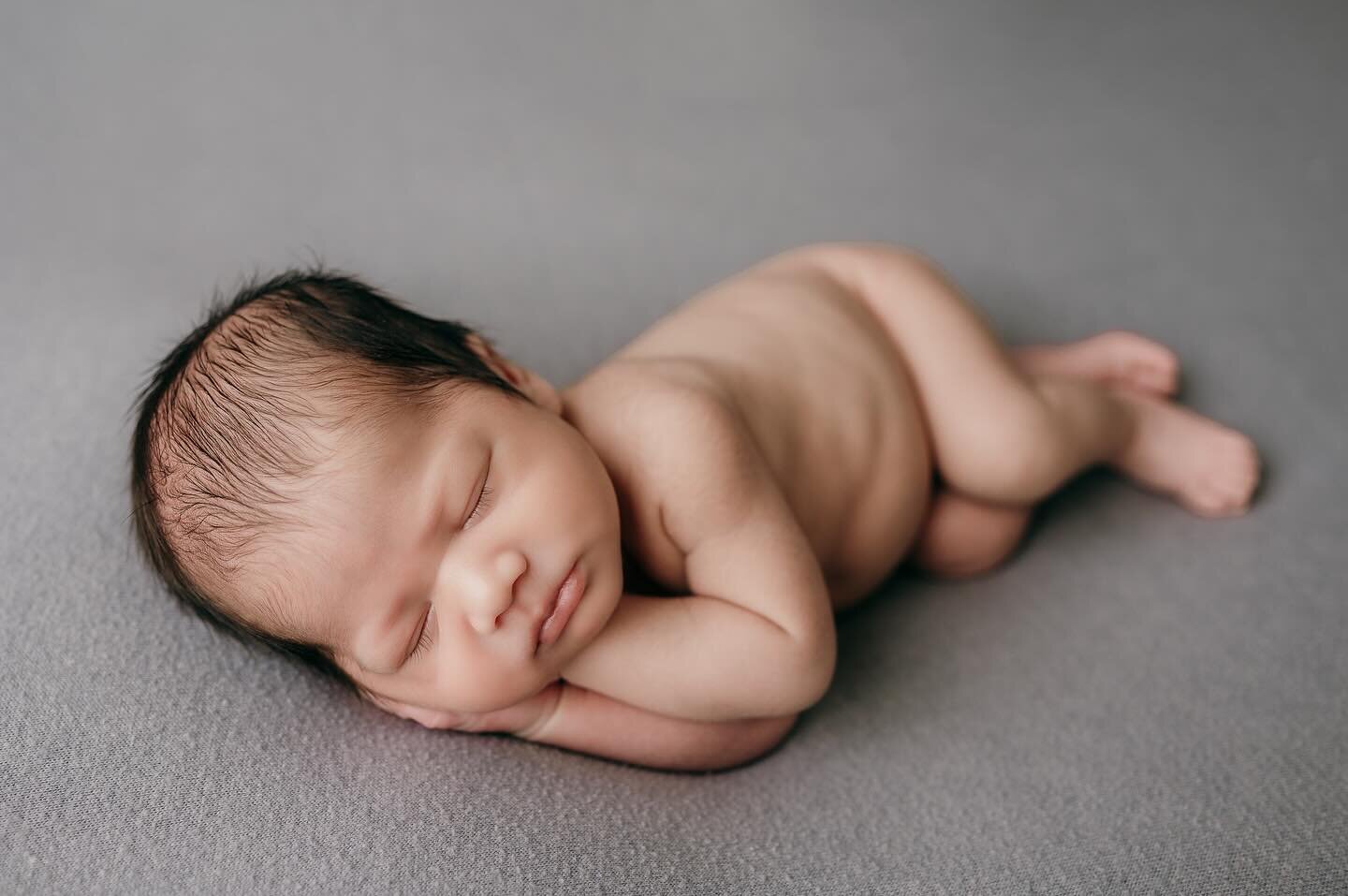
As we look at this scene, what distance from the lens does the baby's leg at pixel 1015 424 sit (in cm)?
124

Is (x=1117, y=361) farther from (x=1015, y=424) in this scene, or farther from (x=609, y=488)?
(x=609, y=488)

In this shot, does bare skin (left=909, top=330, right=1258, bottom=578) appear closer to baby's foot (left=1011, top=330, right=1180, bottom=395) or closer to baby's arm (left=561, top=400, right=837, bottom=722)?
baby's foot (left=1011, top=330, right=1180, bottom=395)

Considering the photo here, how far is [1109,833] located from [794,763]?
0.93ft

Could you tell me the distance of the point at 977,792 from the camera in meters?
1.01

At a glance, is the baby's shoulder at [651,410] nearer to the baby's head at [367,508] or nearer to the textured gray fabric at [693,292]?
the baby's head at [367,508]

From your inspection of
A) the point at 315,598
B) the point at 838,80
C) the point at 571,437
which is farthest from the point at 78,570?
the point at 838,80

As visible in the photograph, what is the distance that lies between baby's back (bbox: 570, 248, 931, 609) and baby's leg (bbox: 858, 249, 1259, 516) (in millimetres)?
34

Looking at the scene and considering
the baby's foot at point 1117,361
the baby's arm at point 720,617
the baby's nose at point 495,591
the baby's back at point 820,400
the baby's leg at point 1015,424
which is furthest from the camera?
the baby's foot at point 1117,361

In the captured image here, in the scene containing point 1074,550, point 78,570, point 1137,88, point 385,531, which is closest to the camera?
point 385,531

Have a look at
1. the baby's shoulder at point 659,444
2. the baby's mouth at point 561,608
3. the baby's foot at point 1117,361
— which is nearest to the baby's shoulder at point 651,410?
the baby's shoulder at point 659,444

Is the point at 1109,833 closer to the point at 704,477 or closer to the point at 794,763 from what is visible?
the point at 794,763

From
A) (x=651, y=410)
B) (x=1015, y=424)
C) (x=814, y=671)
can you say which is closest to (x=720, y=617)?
(x=814, y=671)

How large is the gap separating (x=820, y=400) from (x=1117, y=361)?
48 cm

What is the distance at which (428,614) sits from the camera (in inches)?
35.8
